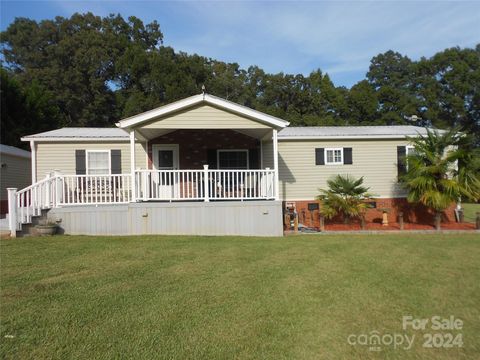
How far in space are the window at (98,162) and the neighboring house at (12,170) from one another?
391 centimetres

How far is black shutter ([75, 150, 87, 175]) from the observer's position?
13.2 meters

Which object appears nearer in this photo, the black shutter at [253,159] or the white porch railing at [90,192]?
the white porch railing at [90,192]

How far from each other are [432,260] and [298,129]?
9.17 m

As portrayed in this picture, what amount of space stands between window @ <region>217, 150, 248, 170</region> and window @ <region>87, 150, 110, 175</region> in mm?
4087

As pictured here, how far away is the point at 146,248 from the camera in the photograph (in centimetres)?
799

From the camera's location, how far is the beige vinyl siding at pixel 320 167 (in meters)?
14.1

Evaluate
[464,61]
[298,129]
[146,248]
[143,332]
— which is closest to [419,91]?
[464,61]

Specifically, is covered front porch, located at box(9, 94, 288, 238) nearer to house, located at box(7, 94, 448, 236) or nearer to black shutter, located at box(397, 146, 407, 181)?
house, located at box(7, 94, 448, 236)

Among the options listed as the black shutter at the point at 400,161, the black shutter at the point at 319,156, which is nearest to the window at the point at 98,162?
the black shutter at the point at 319,156

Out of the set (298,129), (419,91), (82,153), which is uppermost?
(419,91)

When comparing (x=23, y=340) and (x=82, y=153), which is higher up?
(x=82, y=153)

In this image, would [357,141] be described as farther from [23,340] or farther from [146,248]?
[23,340]

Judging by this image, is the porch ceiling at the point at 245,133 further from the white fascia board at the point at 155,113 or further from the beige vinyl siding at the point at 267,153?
the white fascia board at the point at 155,113

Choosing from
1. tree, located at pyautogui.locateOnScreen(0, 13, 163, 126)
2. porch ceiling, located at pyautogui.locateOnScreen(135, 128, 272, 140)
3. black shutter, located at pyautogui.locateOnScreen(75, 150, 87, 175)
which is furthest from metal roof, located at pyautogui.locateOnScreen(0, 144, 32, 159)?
tree, located at pyautogui.locateOnScreen(0, 13, 163, 126)
